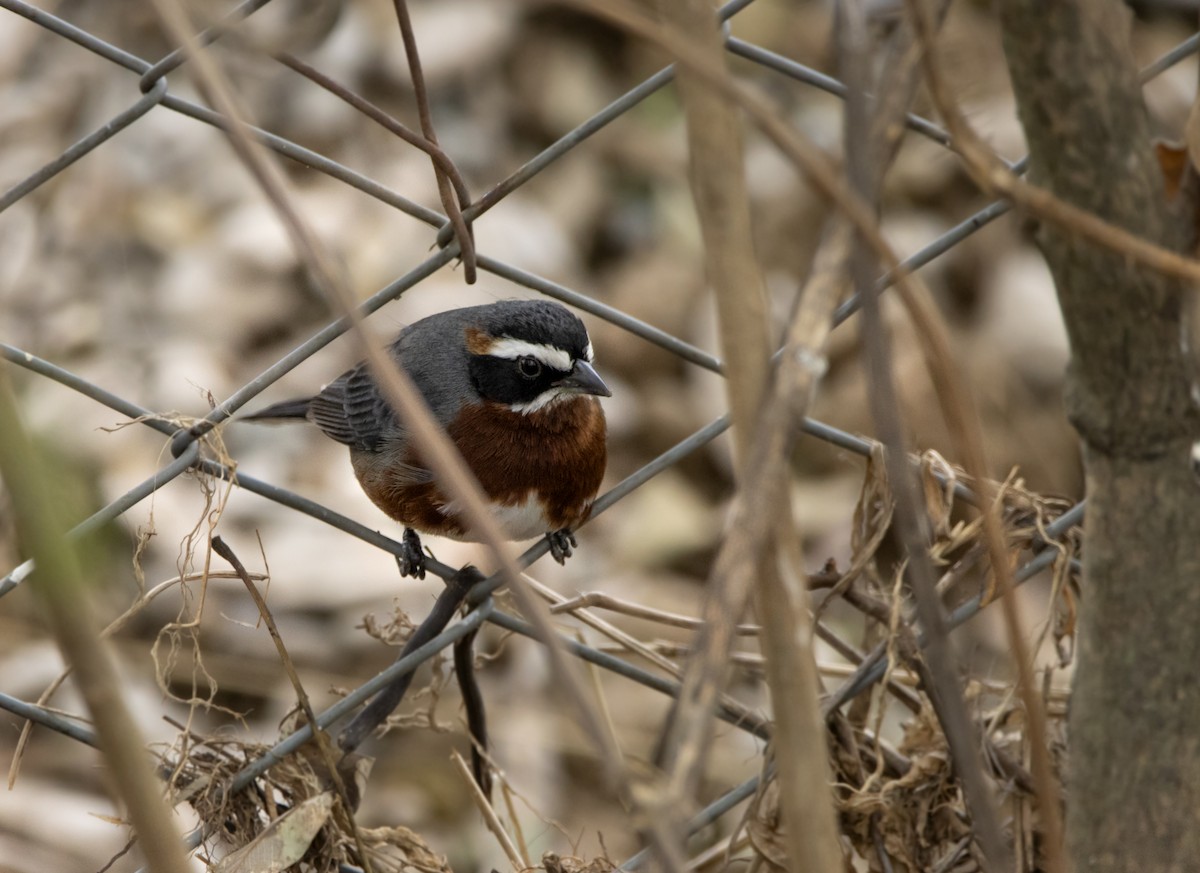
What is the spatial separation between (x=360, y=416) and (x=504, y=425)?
0.57 metres

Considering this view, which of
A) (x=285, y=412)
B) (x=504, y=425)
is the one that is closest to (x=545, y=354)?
(x=504, y=425)

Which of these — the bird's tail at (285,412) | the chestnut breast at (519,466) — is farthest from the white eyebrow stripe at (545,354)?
Answer: the bird's tail at (285,412)

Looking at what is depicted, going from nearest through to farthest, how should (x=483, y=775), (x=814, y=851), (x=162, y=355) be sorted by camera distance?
1. (x=814, y=851)
2. (x=483, y=775)
3. (x=162, y=355)

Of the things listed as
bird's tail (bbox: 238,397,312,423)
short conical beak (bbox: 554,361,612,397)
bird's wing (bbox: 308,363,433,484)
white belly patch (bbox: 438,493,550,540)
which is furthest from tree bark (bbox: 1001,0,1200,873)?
Answer: bird's tail (bbox: 238,397,312,423)

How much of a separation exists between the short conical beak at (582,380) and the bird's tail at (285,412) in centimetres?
103

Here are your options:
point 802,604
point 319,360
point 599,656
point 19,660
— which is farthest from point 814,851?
point 319,360

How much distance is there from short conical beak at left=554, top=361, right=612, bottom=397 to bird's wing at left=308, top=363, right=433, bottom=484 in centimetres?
48

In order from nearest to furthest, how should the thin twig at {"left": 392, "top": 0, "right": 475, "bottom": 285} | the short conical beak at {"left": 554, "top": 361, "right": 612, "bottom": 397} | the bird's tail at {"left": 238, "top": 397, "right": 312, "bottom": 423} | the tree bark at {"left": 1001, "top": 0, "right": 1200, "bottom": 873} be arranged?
the tree bark at {"left": 1001, "top": 0, "right": 1200, "bottom": 873} < the thin twig at {"left": 392, "top": 0, "right": 475, "bottom": 285} < the short conical beak at {"left": 554, "top": 361, "right": 612, "bottom": 397} < the bird's tail at {"left": 238, "top": 397, "right": 312, "bottom": 423}

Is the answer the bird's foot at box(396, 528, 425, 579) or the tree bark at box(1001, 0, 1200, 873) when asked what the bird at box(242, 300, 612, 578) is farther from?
the tree bark at box(1001, 0, 1200, 873)

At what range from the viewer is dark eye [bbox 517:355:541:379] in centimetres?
388

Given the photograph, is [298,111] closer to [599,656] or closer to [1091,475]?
[599,656]

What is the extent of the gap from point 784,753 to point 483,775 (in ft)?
5.39

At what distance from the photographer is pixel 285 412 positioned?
4.56 m

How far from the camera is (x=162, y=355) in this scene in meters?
5.65
